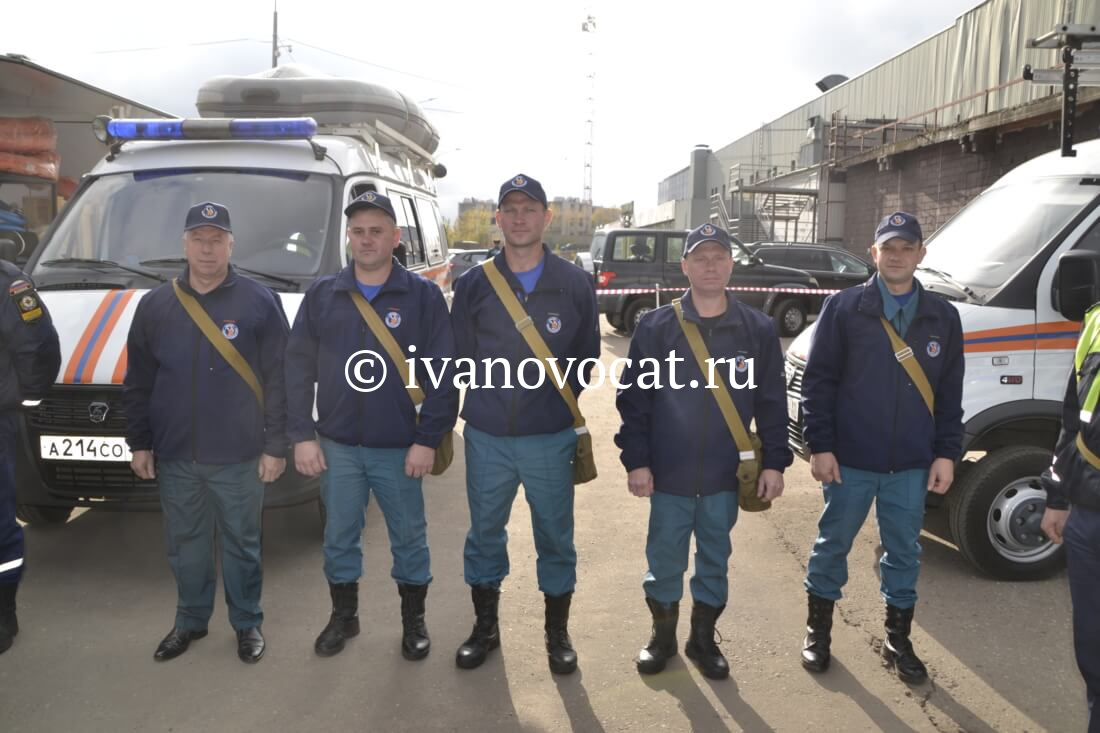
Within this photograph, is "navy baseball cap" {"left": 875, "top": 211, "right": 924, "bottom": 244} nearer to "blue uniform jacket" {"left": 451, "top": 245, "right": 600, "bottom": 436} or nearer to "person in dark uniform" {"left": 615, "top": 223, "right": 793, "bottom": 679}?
"person in dark uniform" {"left": 615, "top": 223, "right": 793, "bottom": 679}

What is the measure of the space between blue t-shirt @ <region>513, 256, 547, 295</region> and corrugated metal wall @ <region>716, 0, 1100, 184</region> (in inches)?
469

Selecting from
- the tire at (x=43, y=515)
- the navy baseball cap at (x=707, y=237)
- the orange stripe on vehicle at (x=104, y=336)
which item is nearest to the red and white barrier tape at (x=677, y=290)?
the tire at (x=43, y=515)

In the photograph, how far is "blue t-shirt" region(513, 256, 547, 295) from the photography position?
3.47 m

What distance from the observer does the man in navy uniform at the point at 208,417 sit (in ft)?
11.4

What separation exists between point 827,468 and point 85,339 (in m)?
3.58

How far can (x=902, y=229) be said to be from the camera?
11.1ft

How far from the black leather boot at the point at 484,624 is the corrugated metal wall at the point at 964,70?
1262 cm

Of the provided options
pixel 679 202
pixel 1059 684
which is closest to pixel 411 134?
pixel 1059 684

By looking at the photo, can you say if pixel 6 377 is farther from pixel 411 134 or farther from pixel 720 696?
pixel 411 134

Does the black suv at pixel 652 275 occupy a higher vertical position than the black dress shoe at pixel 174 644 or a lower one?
higher

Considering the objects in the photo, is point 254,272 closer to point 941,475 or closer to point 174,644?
point 174,644

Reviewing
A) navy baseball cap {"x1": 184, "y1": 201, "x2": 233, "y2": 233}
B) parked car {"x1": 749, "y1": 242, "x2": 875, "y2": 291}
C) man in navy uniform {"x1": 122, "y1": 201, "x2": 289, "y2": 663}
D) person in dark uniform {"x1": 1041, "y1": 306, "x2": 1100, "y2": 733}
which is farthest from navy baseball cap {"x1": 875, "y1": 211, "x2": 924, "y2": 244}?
parked car {"x1": 749, "y1": 242, "x2": 875, "y2": 291}

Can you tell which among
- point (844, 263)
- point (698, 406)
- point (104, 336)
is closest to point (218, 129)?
point (104, 336)

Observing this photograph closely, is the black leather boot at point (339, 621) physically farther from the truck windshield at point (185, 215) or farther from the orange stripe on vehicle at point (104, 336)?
the truck windshield at point (185, 215)
